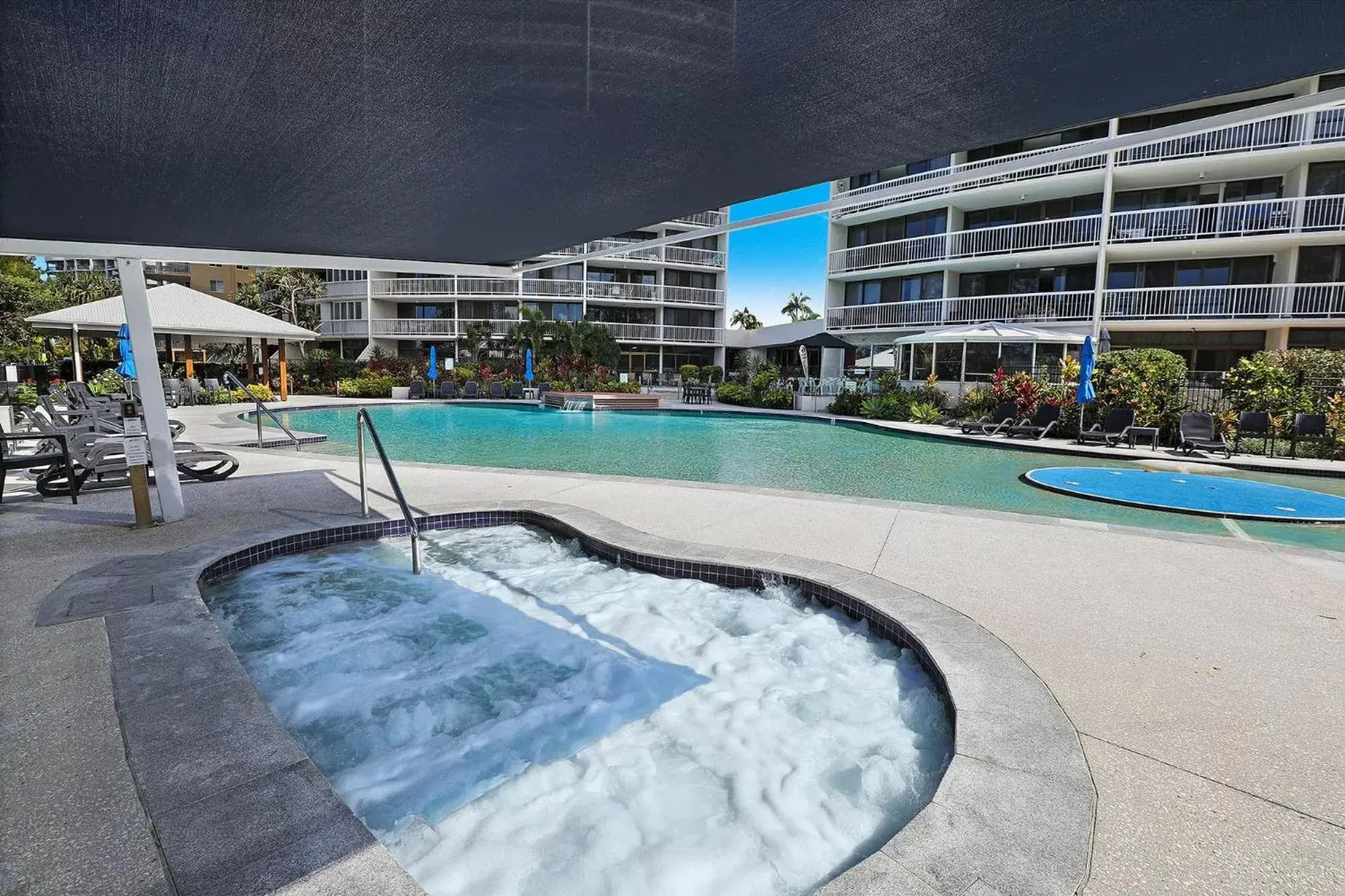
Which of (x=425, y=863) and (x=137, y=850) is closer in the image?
(x=137, y=850)

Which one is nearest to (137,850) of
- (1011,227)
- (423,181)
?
(423,181)

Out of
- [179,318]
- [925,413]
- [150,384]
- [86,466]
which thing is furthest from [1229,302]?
[179,318]

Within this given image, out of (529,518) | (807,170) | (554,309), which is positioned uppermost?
(554,309)

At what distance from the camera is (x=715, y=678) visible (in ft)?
12.6

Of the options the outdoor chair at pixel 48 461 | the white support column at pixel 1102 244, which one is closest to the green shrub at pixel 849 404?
the white support column at pixel 1102 244

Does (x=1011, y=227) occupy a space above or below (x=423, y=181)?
above

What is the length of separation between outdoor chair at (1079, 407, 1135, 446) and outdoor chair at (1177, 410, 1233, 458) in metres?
Result: 0.87

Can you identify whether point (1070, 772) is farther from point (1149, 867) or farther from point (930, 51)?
point (930, 51)

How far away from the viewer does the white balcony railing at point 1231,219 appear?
56.6 ft

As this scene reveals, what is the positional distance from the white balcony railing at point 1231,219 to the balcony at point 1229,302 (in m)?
1.48

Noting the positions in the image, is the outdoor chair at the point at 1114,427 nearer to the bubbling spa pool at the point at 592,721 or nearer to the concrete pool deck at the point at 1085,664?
the concrete pool deck at the point at 1085,664

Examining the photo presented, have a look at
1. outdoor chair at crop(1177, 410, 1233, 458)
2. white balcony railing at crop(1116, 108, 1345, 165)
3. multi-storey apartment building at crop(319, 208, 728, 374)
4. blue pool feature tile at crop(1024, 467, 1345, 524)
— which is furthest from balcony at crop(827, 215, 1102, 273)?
blue pool feature tile at crop(1024, 467, 1345, 524)

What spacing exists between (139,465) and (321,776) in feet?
15.0

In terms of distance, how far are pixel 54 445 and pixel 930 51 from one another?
909 centimetres
